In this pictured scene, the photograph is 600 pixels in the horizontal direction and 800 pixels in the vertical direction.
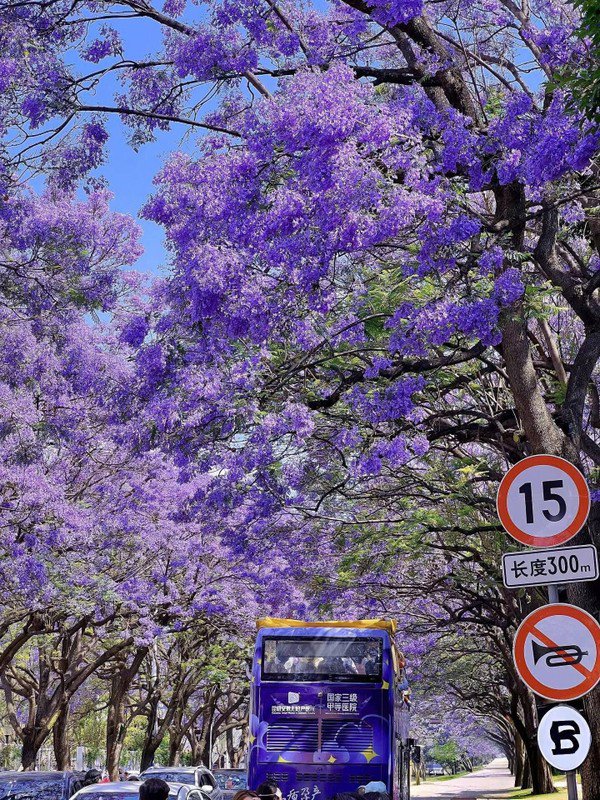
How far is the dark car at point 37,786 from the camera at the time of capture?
16422 mm

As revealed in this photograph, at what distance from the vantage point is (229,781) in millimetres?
29922

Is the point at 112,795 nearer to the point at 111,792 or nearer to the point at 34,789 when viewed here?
the point at 111,792

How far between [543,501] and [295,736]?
1126 centimetres

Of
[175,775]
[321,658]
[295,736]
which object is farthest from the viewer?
[175,775]

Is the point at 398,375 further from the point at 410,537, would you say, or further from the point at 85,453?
the point at 85,453

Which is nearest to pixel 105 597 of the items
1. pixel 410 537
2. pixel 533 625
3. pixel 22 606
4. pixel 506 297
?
pixel 22 606

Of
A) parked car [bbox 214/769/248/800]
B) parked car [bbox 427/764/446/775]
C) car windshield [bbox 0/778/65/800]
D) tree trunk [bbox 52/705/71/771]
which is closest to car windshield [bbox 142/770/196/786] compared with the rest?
parked car [bbox 214/769/248/800]

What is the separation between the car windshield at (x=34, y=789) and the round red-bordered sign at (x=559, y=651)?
12062 millimetres

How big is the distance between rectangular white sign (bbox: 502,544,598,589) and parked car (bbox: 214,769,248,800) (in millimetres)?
20388

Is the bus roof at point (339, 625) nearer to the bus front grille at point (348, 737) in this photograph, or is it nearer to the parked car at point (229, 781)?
the bus front grille at point (348, 737)

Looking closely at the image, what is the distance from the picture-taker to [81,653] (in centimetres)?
3167

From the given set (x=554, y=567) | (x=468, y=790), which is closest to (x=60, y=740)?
(x=554, y=567)

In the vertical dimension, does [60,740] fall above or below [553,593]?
above

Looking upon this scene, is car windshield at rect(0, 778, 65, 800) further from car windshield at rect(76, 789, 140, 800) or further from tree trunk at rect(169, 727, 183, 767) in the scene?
tree trunk at rect(169, 727, 183, 767)
